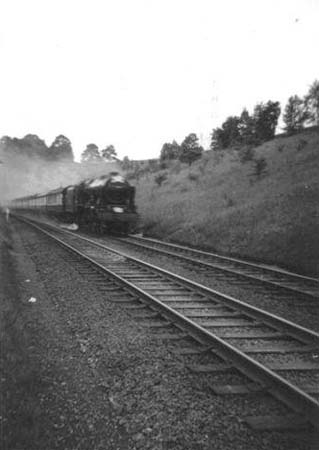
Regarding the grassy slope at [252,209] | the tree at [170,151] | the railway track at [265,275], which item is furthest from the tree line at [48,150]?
the railway track at [265,275]

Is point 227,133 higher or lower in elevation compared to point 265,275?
higher

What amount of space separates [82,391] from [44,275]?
6.03 meters

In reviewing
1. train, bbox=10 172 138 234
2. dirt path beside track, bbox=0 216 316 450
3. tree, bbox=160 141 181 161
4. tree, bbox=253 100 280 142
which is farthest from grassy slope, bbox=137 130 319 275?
tree, bbox=160 141 181 161

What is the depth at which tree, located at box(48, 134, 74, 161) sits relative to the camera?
119m

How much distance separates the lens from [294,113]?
4103 centimetres

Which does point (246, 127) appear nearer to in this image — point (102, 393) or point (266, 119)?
point (266, 119)

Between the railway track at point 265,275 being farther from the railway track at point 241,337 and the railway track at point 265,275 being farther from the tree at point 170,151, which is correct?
the tree at point 170,151

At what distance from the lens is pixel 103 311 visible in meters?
6.46

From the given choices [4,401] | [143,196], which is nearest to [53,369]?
[4,401]

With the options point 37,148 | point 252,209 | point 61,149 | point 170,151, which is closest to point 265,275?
point 252,209

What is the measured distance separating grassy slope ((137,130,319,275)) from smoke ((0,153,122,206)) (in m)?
80.8

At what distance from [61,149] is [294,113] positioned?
95108mm

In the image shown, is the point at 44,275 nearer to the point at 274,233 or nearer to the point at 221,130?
the point at 274,233

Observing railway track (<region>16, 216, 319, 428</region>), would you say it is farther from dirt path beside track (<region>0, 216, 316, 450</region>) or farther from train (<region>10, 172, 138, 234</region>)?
train (<region>10, 172, 138, 234</region>)
